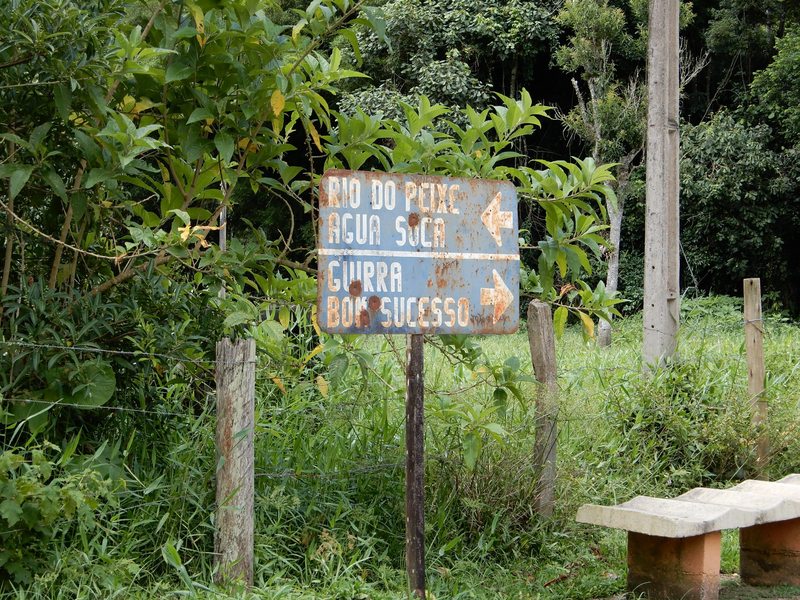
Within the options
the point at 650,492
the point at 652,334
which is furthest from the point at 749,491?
the point at 652,334

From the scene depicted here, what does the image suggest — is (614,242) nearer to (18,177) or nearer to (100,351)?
(100,351)

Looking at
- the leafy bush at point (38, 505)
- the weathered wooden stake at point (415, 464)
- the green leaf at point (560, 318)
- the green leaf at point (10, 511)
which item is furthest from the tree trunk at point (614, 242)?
the green leaf at point (10, 511)

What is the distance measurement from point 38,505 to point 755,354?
511 centimetres

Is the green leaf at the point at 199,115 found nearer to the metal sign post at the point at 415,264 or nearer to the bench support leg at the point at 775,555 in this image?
the metal sign post at the point at 415,264

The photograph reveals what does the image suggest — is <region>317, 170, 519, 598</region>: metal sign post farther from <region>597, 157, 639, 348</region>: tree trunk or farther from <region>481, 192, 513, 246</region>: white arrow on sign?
<region>597, 157, 639, 348</region>: tree trunk

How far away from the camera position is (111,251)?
4453 mm

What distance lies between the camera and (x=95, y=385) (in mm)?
3900

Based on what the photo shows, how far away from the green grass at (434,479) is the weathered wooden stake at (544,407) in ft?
0.25

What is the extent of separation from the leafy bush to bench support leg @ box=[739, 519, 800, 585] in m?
3.31

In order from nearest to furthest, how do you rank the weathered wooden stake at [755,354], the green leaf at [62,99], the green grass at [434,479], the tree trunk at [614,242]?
the green leaf at [62,99] → the green grass at [434,479] → the weathered wooden stake at [755,354] → the tree trunk at [614,242]

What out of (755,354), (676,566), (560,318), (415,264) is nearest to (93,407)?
(415,264)

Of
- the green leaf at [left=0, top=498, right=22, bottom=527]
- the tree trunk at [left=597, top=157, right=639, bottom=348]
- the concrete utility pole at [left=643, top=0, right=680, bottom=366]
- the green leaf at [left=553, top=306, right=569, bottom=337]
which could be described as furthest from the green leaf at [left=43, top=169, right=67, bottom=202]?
the tree trunk at [left=597, top=157, right=639, bottom=348]

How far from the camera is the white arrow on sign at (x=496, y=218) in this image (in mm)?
4004

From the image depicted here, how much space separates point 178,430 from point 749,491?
2.95 metres
